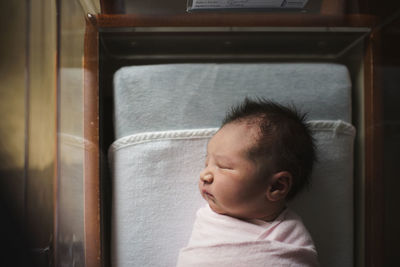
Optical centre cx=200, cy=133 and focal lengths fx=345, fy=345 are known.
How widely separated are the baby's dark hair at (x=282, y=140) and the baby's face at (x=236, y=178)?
0.07 feet

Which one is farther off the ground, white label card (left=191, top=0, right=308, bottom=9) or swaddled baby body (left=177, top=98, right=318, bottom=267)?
white label card (left=191, top=0, right=308, bottom=9)

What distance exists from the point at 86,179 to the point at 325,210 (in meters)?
0.57

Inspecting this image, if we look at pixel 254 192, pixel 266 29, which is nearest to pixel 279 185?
pixel 254 192

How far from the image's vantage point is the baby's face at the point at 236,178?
2.29ft

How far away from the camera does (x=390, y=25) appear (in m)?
0.80

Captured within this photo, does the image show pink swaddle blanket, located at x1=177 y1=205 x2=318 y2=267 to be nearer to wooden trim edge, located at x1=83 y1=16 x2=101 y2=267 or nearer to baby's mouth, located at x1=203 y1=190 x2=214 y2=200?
baby's mouth, located at x1=203 y1=190 x2=214 y2=200

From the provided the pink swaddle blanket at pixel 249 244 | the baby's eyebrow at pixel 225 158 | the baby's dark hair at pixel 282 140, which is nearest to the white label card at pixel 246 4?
the baby's dark hair at pixel 282 140

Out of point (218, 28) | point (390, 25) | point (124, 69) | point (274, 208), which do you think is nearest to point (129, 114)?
point (124, 69)

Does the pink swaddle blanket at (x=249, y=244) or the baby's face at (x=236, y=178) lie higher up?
the baby's face at (x=236, y=178)

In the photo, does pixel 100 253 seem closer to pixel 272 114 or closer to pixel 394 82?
pixel 272 114

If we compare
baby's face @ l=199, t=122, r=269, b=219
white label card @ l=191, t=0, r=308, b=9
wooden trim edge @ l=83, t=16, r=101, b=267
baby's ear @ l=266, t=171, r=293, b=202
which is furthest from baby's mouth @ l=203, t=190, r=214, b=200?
white label card @ l=191, t=0, r=308, b=9

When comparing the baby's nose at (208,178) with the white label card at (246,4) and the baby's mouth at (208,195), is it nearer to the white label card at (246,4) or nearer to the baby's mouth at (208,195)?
the baby's mouth at (208,195)

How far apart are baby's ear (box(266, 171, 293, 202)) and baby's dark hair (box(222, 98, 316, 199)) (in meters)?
0.01

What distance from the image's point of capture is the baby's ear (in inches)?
27.5
